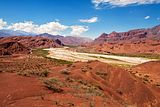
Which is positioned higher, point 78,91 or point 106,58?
point 78,91

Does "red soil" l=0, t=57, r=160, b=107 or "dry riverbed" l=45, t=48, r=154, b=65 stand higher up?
"red soil" l=0, t=57, r=160, b=107

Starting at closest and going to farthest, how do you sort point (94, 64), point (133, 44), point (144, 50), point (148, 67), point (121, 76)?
point (121, 76) < point (94, 64) < point (148, 67) < point (144, 50) < point (133, 44)

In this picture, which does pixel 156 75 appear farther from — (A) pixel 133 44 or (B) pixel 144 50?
(A) pixel 133 44

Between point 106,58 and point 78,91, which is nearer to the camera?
point 78,91

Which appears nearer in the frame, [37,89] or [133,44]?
[37,89]

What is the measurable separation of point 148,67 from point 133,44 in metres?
124

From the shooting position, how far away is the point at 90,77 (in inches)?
1096

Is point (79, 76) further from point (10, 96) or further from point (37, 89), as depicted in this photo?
point (10, 96)

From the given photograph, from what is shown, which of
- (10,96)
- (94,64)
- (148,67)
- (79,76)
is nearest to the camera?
(10,96)

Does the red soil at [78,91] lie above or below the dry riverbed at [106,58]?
above

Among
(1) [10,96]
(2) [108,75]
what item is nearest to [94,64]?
(2) [108,75]

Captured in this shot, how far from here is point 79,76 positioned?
27.8m

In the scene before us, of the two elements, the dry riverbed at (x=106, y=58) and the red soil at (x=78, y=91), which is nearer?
the red soil at (x=78, y=91)

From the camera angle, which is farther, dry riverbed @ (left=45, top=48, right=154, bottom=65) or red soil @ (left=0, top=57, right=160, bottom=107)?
dry riverbed @ (left=45, top=48, right=154, bottom=65)
